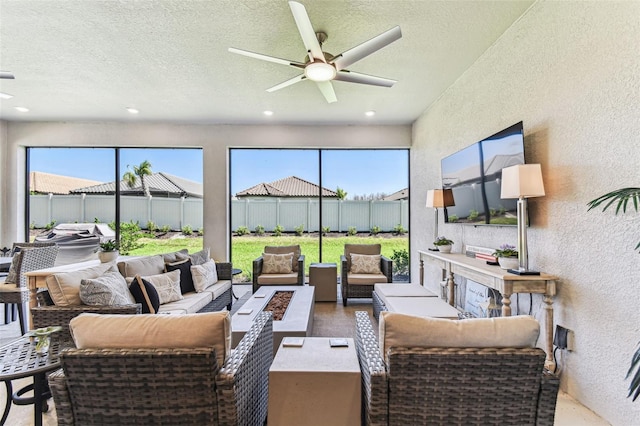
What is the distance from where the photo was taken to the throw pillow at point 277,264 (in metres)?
4.87

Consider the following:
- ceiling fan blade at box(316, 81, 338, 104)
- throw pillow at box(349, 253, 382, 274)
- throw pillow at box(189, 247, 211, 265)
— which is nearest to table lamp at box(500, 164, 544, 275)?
ceiling fan blade at box(316, 81, 338, 104)

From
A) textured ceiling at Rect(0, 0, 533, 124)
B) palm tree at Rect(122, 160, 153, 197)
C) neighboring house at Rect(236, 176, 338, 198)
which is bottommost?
neighboring house at Rect(236, 176, 338, 198)

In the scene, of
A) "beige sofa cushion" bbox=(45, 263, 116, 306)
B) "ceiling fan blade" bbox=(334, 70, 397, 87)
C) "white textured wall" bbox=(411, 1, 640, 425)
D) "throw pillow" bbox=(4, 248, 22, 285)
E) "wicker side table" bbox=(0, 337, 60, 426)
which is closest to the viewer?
"wicker side table" bbox=(0, 337, 60, 426)

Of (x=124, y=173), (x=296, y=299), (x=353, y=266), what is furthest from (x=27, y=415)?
(x=124, y=173)

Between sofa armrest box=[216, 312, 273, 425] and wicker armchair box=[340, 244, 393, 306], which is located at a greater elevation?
sofa armrest box=[216, 312, 273, 425]

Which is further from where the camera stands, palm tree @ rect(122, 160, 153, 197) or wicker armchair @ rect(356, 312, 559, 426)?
palm tree @ rect(122, 160, 153, 197)

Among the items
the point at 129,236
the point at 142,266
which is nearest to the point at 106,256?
the point at 142,266

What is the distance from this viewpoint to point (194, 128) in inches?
221

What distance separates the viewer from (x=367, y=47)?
238 centimetres

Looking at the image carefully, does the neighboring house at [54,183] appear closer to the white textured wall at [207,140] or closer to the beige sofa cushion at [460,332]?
the white textured wall at [207,140]

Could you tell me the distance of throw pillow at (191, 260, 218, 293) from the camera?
3754 mm

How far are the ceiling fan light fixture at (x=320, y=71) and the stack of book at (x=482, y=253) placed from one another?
2.33m

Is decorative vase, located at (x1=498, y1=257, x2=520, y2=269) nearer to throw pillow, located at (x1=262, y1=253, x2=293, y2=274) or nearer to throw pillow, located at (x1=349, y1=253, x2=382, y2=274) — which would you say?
throw pillow, located at (x1=349, y1=253, x2=382, y2=274)

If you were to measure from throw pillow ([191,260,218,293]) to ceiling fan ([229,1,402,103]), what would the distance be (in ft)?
8.54
